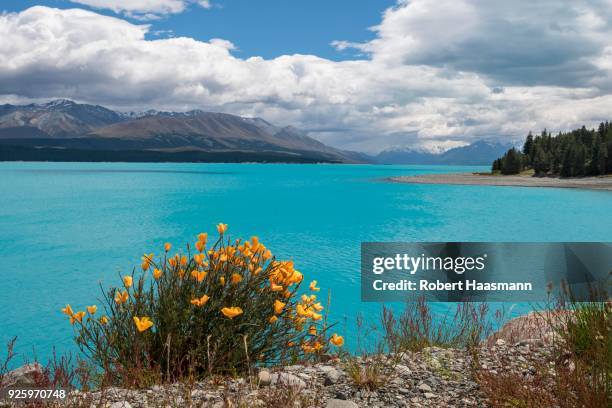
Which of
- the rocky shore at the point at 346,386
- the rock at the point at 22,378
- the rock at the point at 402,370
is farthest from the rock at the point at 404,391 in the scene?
the rock at the point at 22,378

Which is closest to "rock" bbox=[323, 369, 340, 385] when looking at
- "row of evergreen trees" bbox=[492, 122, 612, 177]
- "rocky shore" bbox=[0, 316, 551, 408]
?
"rocky shore" bbox=[0, 316, 551, 408]

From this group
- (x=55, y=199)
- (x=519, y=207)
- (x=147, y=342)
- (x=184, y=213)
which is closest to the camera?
(x=147, y=342)

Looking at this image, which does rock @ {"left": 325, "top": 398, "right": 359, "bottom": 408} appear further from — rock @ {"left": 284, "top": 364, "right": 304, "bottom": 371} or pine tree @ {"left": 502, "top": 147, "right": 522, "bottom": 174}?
pine tree @ {"left": 502, "top": 147, "right": 522, "bottom": 174}

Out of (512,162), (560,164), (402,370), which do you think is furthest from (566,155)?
(402,370)

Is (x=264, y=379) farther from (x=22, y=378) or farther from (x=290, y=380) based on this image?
(x=22, y=378)

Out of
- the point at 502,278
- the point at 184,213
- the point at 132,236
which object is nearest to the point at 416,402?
the point at 502,278

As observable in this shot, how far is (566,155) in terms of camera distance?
108 metres

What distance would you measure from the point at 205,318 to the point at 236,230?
1513 inches

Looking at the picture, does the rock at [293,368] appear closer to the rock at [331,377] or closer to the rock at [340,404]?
the rock at [331,377]

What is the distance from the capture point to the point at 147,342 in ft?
18.9

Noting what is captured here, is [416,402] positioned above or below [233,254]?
below

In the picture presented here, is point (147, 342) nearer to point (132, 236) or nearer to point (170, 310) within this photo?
point (170, 310)

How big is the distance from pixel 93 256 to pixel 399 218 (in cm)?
3024

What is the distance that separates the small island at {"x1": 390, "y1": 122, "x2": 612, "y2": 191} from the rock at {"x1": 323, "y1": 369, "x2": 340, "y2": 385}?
89.0m
